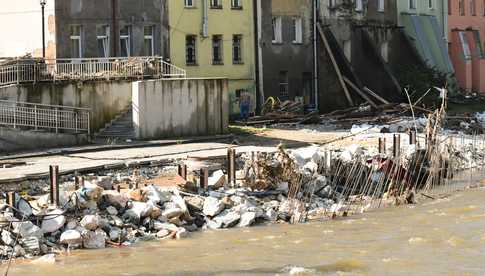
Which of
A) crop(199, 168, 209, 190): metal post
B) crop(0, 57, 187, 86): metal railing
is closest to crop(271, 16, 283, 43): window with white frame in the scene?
crop(0, 57, 187, 86): metal railing

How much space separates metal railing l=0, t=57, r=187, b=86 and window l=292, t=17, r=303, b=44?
12.3 meters

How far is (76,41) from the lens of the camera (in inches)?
1651

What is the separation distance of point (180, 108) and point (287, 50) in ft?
44.3

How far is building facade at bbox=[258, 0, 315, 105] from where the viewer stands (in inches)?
2004

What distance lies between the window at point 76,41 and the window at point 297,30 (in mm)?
15081

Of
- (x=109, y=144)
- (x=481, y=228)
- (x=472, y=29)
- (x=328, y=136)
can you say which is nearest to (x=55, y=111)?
(x=109, y=144)

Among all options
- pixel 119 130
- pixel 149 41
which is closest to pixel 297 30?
pixel 149 41

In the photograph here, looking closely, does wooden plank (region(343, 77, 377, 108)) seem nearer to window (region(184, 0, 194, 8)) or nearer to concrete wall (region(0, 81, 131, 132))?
window (region(184, 0, 194, 8))

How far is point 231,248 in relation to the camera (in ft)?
71.8

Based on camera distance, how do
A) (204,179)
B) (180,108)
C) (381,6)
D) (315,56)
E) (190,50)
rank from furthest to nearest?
1. (381,6)
2. (315,56)
3. (190,50)
4. (180,108)
5. (204,179)

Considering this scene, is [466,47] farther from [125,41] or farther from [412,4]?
[125,41]

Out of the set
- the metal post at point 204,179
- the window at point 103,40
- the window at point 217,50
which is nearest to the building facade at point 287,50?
the window at point 217,50

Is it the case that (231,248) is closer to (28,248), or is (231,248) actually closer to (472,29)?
(28,248)

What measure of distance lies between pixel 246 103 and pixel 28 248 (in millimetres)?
28782
